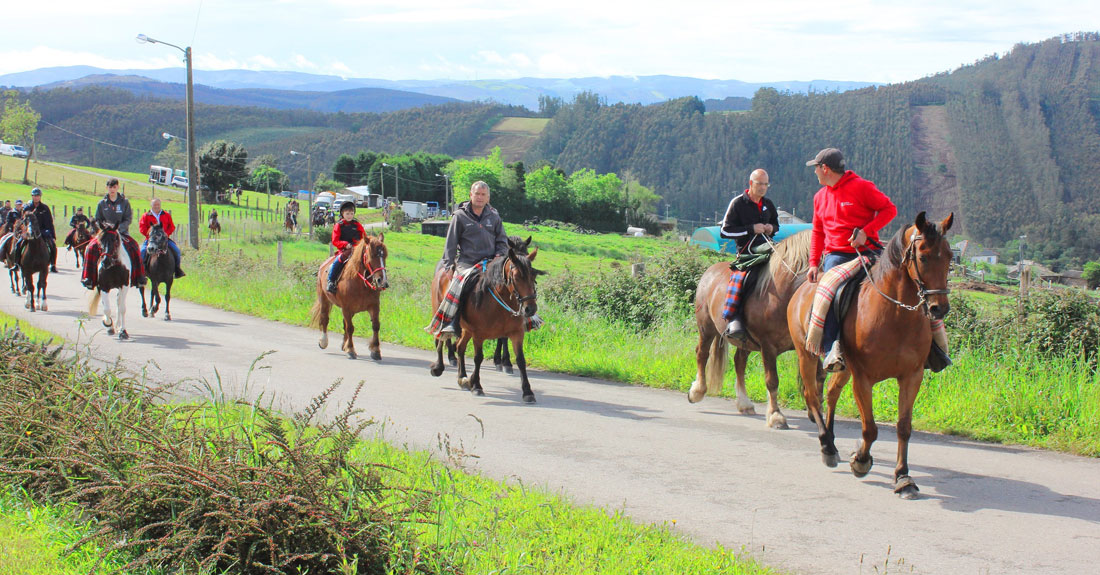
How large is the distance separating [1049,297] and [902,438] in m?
4.72

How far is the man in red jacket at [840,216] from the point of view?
23.4ft

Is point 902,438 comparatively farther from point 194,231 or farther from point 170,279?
point 194,231

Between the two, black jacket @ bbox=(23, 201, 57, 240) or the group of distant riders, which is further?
black jacket @ bbox=(23, 201, 57, 240)

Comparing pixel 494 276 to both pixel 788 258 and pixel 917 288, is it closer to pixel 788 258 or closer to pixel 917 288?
pixel 788 258

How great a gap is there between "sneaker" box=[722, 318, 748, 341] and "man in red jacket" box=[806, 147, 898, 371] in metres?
1.43

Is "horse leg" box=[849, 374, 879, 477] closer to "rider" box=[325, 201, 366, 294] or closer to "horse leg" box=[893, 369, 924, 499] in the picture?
"horse leg" box=[893, 369, 924, 499]

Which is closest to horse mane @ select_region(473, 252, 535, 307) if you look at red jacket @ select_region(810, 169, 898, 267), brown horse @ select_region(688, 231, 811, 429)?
brown horse @ select_region(688, 231, 811, 429)

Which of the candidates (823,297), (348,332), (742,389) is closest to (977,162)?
(348,332)

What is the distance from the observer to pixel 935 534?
5.48m

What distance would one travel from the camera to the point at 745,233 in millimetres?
9641

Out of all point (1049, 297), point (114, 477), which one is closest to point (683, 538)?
point (114, 477)

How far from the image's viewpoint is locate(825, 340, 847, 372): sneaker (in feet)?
22.4

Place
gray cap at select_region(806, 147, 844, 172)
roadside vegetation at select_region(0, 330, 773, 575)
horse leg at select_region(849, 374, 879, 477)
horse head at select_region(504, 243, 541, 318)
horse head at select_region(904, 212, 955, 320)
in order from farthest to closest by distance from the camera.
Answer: horse head at select_region(504, 243, 541, 318) < gray cap at select_region(806, 147, 844, 172) < horse leg at select_region(849, 374, 879, 477) < horse head at select_region(904, 212, 955, 320) < roadside vegetation at select_region(0, 330, 773, 575)

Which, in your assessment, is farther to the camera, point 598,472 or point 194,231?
Result: point 194,231
